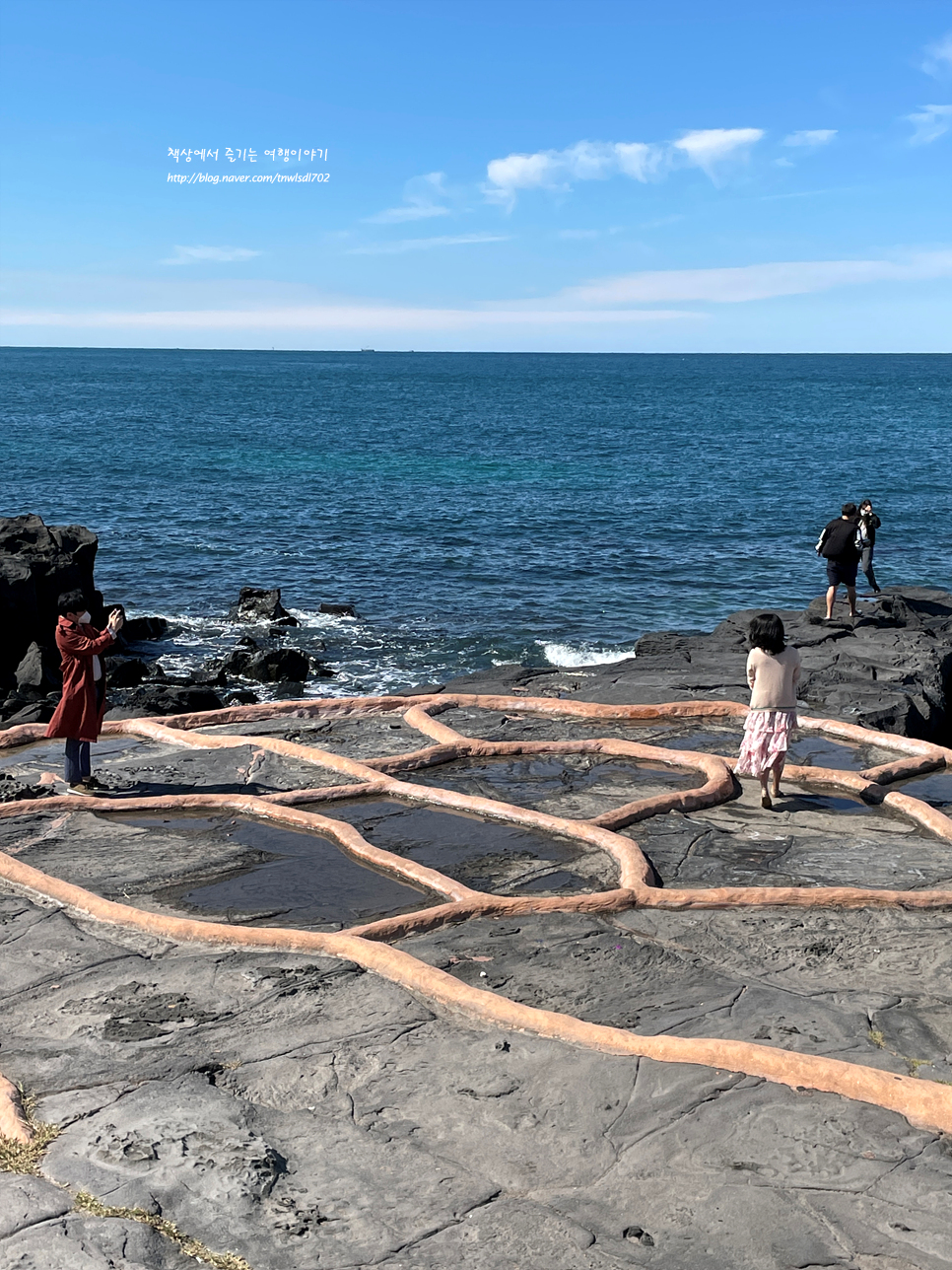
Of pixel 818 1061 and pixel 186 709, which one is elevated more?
pixel 818 1061

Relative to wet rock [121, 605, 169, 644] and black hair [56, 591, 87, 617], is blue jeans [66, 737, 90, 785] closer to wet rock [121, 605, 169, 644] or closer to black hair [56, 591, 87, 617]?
black hair [56, 591, 87, 617]

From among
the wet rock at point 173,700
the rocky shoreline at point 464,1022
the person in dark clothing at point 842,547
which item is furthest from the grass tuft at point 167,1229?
the person in dark clothing at point 842,547

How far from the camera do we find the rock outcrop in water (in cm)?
1507

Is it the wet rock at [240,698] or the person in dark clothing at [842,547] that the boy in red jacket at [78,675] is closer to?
the wet rock at [240,698]

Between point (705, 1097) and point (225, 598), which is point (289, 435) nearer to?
point (225, 598)

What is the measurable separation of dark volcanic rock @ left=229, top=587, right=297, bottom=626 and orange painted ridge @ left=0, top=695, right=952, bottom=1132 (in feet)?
46.5

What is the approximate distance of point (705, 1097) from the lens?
5.61m

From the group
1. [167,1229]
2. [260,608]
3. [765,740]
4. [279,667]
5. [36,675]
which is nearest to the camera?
[167,1229]

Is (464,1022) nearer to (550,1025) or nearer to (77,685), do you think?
(550,1025)

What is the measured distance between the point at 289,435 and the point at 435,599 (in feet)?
167

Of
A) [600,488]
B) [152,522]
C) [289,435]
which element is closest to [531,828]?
[152,522]

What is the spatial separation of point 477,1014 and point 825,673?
1132 cm

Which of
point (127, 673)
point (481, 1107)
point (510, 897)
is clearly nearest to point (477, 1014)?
point (481, 1107)

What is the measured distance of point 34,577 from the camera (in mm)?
24469
